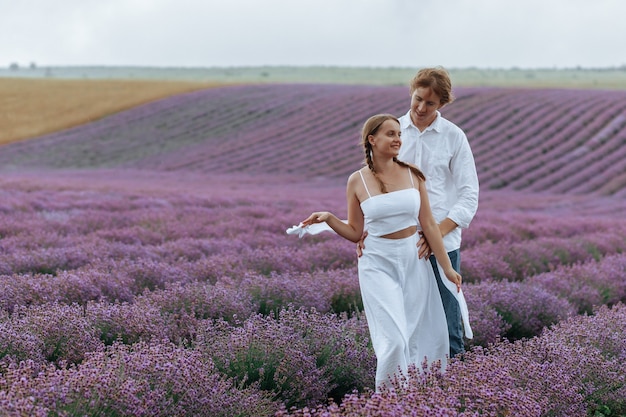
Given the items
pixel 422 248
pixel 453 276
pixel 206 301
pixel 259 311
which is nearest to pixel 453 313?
pixel 453 276

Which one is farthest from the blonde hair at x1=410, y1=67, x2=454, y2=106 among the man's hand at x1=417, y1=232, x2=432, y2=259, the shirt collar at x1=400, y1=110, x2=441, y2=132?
the man's hand at x1=417, y1=232, x2=432, y2=259

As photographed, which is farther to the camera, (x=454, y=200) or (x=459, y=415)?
(x=454, y=200)

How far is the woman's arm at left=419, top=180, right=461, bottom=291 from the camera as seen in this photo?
170 inches

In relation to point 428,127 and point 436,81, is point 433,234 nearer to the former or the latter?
point 428,127

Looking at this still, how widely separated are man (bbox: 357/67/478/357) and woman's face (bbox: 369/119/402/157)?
325 millimetres

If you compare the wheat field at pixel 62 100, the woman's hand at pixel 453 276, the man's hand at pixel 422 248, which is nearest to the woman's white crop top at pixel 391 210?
the man's hand at pixel 422 248

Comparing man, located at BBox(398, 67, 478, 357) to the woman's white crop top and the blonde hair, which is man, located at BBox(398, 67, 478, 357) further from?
the woman's white crop top

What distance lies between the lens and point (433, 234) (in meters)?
4.33

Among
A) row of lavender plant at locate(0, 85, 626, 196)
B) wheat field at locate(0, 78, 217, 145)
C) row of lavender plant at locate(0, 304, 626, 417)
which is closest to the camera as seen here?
row of lavender plant at locate(0, 304, 626, 417)

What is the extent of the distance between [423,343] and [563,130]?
2389 centimetres

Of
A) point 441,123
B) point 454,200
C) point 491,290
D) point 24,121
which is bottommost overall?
point 24,121

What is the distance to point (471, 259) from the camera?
840 cm

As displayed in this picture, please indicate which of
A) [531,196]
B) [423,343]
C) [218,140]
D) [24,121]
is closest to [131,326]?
[423,343]

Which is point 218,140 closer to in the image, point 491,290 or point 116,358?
point 491,290
